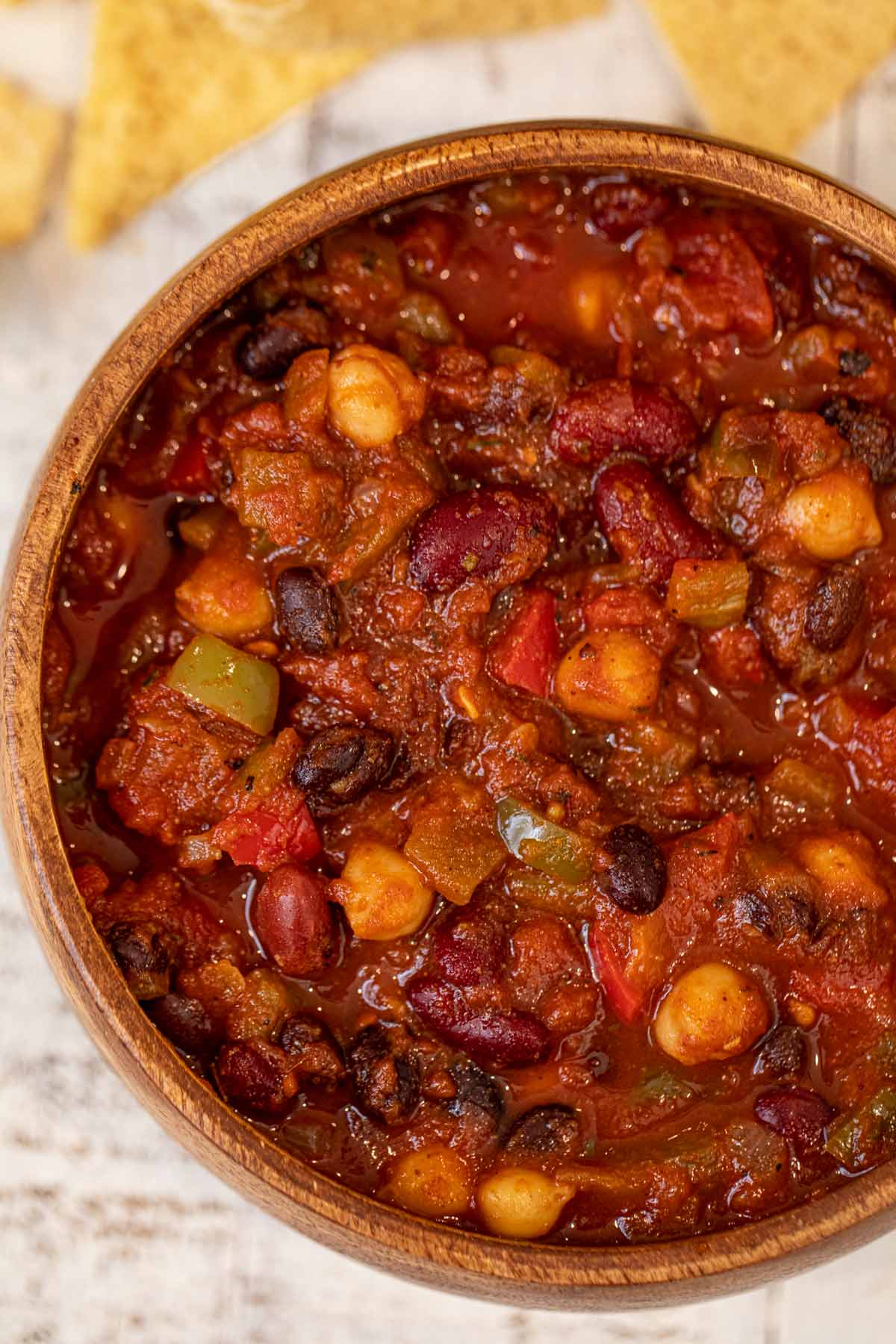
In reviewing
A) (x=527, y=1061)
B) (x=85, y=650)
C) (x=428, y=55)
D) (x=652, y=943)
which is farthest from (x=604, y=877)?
(x=428, y=55)

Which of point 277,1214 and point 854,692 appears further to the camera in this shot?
point 854,692

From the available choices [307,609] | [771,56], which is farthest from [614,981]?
[771,56]

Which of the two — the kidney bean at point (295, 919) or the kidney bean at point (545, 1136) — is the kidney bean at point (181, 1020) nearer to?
the kidney bean at point (295, 919)

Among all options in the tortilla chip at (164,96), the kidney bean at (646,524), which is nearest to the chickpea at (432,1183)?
the kidney bean at (646,524)

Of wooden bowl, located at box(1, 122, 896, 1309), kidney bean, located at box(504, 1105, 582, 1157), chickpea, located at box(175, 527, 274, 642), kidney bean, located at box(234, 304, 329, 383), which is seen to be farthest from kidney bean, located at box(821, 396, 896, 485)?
kidney bean, located at box(504, 1105, 582, 1157)

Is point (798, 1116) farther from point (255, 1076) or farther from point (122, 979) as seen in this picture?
point (122, 979)

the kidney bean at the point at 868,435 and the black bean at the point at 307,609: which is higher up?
the kidney bean at the point at 868,435

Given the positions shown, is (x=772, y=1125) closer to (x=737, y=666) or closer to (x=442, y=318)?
(x=737, y=666)

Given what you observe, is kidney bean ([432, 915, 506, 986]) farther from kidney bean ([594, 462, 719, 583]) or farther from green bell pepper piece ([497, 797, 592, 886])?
kidney bean ([594, 462, 719, 583])
